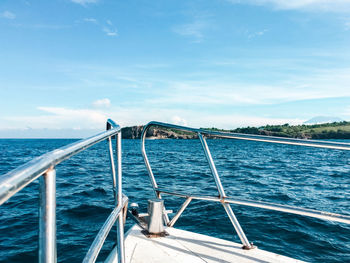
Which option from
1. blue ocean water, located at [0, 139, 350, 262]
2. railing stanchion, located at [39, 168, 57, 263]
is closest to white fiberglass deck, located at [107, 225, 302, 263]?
railing stanchion, located at [39, 168, 57, 263]

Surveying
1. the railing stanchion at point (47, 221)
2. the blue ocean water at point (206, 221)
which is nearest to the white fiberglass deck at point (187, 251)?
the railing stanchion at point (47, 221)

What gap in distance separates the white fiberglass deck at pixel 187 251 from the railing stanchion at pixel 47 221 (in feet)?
6.02

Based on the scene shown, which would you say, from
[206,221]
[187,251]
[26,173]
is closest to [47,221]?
[26,173]

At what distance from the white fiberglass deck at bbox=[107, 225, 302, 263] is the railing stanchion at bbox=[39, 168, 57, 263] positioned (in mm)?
1835

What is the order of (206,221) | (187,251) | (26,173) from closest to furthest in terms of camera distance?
(26,173)
(187,251)
(206,221)

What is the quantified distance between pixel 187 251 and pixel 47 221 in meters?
2.13

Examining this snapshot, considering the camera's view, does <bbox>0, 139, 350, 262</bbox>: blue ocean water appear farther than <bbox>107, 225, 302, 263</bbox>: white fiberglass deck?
Yes

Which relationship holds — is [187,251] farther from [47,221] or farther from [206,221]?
[206,221]

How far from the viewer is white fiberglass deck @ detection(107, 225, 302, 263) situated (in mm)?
2379

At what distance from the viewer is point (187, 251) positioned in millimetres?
2547

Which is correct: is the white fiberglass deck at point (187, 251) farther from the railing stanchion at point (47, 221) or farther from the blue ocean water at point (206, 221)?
the blue ocean water at point (206, 221)

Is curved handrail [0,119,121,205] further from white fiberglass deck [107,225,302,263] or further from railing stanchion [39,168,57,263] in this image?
white fiberglass deck [107,225,302,263]

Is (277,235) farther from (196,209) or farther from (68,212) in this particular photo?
(68,212)

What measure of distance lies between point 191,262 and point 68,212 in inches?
223
